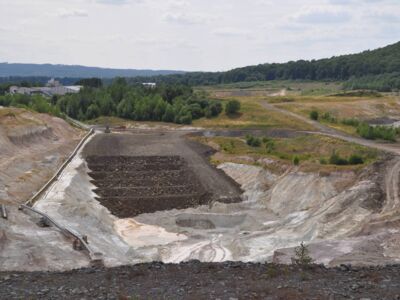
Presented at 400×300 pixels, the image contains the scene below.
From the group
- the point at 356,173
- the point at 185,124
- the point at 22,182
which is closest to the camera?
the point at 356,173

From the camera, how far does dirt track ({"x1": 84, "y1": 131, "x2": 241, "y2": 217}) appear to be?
138 feet

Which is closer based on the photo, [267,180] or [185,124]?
[267,180]

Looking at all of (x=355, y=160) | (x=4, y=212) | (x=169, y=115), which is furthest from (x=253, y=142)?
(x=4, y=212)

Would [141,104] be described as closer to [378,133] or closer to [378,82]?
[378,133]

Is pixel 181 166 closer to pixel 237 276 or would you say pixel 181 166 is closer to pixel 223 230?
pixel 223 230

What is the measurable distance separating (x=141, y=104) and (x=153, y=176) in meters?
45.5

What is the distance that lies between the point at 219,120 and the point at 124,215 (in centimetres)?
5176

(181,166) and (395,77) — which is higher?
(395,77)

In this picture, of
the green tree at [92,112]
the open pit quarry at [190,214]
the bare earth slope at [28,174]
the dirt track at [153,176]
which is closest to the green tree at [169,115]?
the green tree at [92,112]

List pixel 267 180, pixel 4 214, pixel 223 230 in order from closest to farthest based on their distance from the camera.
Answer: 1. pixel 4 214
2. pixel 223 230
3. pixel 267 180

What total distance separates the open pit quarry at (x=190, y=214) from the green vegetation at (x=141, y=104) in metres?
34.3

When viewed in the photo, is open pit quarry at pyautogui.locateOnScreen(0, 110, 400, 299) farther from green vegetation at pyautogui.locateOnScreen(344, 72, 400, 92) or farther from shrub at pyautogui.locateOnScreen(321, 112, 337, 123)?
green vegetation at pyautogui.locateOnScreen(344, 72, 400, 92)

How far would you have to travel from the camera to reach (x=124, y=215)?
1519 inches

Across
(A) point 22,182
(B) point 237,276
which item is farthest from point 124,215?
(B) point 237,276
